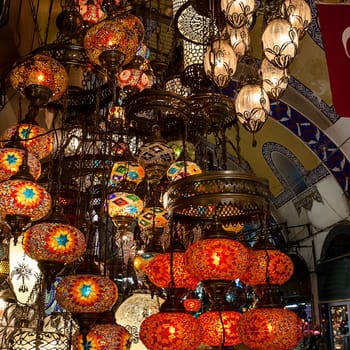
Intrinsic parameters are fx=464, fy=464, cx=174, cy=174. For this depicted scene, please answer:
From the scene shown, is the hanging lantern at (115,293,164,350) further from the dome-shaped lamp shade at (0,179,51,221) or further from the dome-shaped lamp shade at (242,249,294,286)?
the dome-shaped lamp shade at (0,179,51,221)

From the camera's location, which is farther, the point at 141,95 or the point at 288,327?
the point at 141,95

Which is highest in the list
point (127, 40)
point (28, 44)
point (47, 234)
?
point (28, 44)

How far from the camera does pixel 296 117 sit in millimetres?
6469

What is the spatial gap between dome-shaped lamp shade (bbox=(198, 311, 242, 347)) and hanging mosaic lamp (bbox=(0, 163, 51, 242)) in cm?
92

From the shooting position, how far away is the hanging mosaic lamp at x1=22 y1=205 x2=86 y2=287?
1.88m

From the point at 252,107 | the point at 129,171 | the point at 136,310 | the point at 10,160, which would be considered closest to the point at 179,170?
the point at 129,171

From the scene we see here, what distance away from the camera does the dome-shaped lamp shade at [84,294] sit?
1845mm

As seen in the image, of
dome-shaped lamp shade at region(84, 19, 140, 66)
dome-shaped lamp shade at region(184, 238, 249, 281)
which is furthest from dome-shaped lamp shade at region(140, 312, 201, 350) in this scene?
dome-shaped lamp shade at region(84, 19, 140, 66)

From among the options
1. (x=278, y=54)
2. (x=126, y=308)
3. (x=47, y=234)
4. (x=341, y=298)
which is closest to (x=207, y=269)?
(x=47, y=234)

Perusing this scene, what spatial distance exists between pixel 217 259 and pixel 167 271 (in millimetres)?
394

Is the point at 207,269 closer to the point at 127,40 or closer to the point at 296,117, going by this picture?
the point at 127,40

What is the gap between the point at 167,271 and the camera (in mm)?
2230

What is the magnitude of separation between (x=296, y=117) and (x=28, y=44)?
3.79 metres

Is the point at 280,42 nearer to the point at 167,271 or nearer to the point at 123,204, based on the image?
the point at 123,204
